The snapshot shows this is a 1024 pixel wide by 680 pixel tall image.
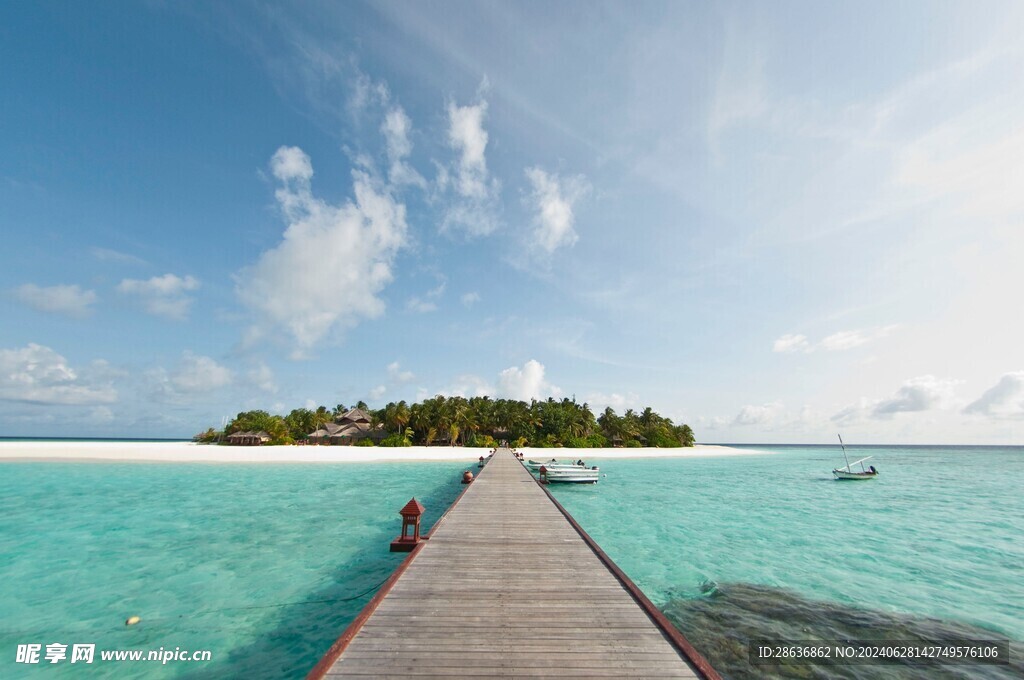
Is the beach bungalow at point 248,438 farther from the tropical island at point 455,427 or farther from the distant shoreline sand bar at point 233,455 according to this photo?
the distant shoreline sand bar at point 233,455

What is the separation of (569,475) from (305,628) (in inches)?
906

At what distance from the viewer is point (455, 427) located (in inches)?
2457

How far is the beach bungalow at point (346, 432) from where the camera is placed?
207 ft

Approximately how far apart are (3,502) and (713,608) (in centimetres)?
3413

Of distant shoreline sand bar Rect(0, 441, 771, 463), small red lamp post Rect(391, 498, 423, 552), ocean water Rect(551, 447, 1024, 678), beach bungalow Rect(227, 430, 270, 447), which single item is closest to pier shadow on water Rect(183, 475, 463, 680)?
small red lamp post Rect(391, 498, 423, 552)

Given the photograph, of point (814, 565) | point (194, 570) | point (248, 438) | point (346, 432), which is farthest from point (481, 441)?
point (194, 570)

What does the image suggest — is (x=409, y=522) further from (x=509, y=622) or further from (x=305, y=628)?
(x=509, y=622)

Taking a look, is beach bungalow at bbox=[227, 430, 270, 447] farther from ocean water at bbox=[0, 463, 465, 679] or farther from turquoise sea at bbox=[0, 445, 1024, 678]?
ocean water at bbox=[0, 463, 465, 679]

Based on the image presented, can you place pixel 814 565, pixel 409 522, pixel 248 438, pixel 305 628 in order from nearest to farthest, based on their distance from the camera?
pixel 305 628 < pixel 409 522 < pixel 814 565 < pixel 248 438

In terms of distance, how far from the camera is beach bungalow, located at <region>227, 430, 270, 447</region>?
188 feet

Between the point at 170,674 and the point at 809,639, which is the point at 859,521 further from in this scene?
the point at 170,674

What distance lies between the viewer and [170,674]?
7.15 metres

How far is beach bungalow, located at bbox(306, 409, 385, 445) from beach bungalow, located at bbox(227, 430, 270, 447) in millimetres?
6617

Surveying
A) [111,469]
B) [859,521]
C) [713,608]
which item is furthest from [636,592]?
[111,469]
